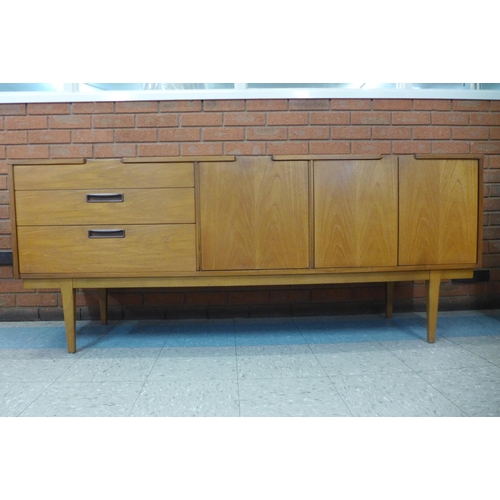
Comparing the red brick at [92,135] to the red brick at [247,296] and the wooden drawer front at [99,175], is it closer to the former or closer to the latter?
the wooden drawer front at [99,175]

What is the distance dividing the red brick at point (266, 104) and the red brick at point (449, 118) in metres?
0.89

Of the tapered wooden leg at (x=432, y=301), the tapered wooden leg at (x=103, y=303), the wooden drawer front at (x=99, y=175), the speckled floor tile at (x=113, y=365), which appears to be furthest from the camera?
the tapered wooden leg at (x=103, y=303)

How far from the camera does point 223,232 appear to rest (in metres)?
1.69

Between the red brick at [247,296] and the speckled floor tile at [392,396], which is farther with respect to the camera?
the red brick at [247,296]

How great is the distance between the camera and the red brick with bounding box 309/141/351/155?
226 cm

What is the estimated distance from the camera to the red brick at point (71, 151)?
2.23 meters

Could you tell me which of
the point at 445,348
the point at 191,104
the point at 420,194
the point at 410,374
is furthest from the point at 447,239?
the point at 191,104

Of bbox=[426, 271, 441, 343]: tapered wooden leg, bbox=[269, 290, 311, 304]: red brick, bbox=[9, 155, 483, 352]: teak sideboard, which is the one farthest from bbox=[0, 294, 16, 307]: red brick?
bbox=[426, 271, 441, 343]: tapered wooden leg

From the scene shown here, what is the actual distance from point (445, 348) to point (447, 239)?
1.62 feet

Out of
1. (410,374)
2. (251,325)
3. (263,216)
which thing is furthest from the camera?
(251,325)

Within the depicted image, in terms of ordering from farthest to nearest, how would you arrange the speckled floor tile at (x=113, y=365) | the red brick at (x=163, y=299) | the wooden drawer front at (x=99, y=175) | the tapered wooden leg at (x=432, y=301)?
the red brick at (x=163, y=299) → the tapered wooden leg at (x=432, y=301) → the wooden drawer front at (x=99, y=175) → the speckled floor tile at (x=113, y=365)

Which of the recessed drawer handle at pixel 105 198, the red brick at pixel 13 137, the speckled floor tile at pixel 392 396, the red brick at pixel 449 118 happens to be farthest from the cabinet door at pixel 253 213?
the red brick at pixel 13 137
